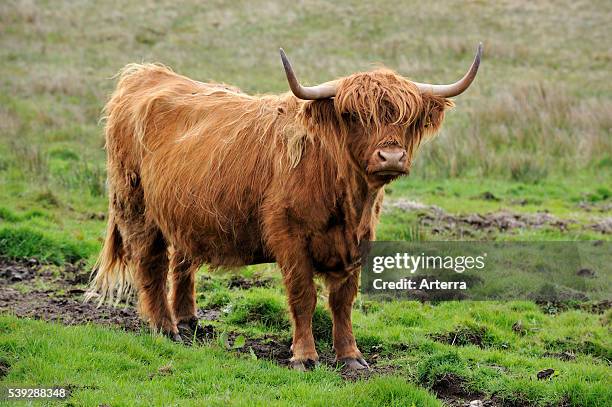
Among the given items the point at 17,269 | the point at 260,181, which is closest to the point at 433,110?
the point at 260,181

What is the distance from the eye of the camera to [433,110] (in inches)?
186

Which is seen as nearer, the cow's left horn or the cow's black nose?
the cow's black nose

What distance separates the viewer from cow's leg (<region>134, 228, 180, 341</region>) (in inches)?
217

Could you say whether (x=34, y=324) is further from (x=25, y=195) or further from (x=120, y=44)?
(x=120, y=44)

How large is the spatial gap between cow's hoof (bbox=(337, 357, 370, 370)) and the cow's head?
1.14 metres

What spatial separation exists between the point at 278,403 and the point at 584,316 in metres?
3.05

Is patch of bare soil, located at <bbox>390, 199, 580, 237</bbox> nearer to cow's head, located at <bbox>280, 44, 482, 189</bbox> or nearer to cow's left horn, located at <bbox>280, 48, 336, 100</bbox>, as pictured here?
cow's head, located at <bbox>280, 44, 482, 189</bbox>

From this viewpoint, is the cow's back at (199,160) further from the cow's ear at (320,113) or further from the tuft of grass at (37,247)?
the tuft of grass at (37,247)

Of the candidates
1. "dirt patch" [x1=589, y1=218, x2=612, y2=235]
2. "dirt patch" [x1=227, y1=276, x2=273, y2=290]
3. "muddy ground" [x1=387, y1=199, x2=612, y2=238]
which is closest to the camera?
"dirt patch" [x1=227, y1=276, x2=273, y2=290]

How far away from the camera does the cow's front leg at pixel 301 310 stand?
4766 millimetres

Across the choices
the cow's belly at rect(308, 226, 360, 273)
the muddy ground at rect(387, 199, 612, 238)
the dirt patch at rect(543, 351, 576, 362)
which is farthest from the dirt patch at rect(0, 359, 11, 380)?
the muddy ground at rect(387, 199, 612, 238)

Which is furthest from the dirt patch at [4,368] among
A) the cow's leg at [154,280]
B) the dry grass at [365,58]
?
the dry grass at [365,58]

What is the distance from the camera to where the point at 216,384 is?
4352 mm

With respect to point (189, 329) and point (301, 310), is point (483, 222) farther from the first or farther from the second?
point (301, 310)
